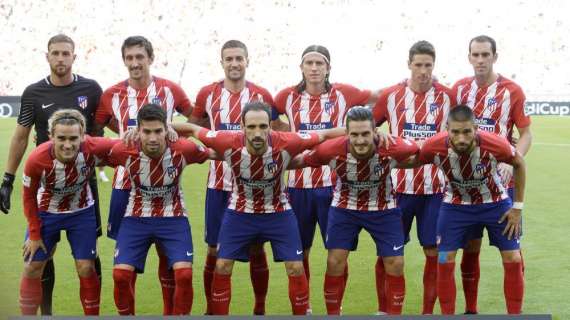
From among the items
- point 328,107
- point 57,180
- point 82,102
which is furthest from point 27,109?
point 328,107

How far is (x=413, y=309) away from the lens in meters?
5.97

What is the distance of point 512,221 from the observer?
201 inches

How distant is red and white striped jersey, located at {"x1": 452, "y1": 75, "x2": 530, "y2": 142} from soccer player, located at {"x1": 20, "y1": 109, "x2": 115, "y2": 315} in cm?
253

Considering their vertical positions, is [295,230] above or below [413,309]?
above

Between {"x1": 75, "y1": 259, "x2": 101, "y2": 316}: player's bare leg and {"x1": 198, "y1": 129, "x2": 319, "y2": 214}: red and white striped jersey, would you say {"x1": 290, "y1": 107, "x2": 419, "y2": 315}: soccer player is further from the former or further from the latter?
{"x1": 75, "y1": 259, "x2": 101, "y2": 316}: player's bare leg

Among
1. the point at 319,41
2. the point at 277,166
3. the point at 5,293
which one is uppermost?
the point at 319,41

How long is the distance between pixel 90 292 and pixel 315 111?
1.97m

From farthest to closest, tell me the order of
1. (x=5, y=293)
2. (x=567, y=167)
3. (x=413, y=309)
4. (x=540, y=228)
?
1. (x=567, y=167)
2. (x=540, y=228)
3. (x=413, y=309)
4. (x=5, y=293)

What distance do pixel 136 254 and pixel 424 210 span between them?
2012 mm

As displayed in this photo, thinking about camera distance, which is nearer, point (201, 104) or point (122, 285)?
point (122, 285)

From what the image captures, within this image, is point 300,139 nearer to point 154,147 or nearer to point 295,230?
point 295,230

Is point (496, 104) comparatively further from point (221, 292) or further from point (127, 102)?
point (127, 102)

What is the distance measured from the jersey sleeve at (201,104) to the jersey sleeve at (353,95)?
0.96m

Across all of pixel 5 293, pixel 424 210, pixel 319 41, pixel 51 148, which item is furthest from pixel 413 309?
pixel 319 41
